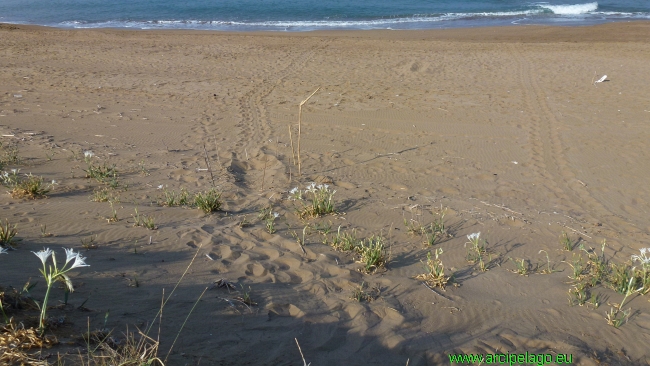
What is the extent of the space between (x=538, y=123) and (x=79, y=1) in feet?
95.8

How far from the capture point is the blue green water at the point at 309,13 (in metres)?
24.4

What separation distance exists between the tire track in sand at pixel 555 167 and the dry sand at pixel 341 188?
0.11 ft

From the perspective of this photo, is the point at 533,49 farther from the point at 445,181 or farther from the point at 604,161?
the point at 445,181

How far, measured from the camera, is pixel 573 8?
2814 centimetres

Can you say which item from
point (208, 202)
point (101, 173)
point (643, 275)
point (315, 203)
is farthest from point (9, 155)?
point (643, 275)

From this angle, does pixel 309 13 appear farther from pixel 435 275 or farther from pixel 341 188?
pixel 435 275

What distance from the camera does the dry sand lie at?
10.8 ft

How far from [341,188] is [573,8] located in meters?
26.9

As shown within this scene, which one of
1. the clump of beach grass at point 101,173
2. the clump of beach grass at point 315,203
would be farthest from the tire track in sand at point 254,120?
the clump of beach grass at point 101,173

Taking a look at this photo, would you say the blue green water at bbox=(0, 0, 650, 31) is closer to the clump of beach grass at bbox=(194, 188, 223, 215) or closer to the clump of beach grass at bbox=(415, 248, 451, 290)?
the clump of beach grass at bbox=(194, 188, 223, 215)

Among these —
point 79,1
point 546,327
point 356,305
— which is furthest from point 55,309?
point 79,1

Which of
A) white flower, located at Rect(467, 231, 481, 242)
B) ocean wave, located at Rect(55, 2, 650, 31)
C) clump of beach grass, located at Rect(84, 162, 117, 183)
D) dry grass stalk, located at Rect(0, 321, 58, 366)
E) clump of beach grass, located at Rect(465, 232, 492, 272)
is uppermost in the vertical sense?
ocean wave, located at Rect(55, 2, 650, 31)

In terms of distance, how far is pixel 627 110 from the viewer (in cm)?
938

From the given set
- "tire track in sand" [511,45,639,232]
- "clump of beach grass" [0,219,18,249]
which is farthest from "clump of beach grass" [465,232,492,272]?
"clump of beach grass" [0,219,18,249]
